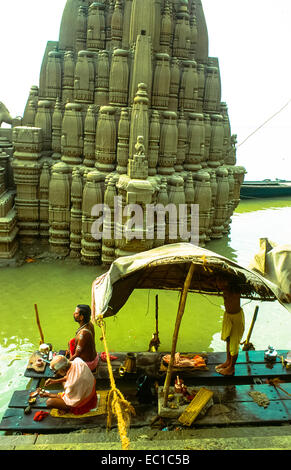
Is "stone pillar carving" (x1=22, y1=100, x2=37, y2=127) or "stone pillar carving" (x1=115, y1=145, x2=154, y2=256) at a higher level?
"stone pillar carving" (x1=22, y1=100, x2=37, y2=127)

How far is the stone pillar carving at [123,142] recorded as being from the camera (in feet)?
32.2

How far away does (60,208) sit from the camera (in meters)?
10.5

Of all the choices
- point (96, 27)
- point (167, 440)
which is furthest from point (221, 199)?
point (167, 440)

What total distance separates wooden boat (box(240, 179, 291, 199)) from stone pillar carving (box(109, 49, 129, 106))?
1367cm

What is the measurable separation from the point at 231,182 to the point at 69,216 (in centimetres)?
554

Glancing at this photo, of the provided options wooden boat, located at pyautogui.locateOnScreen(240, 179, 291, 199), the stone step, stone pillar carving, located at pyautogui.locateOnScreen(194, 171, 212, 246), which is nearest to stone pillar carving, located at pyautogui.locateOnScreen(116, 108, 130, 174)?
stone pillar carving, located at pyautogui.locateOnScreen(194, 171, 212, 246)

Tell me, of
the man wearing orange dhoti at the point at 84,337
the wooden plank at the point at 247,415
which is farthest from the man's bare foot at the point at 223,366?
the man wearing orange dhoti at the point at 84,337

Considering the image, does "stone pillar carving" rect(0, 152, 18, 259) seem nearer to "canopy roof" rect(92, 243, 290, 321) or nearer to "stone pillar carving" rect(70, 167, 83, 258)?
"stone pillar carving" rect(70, 167, 83, 258)

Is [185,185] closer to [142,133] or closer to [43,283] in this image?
[142,133]

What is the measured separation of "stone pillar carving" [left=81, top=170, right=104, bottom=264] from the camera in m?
9.95

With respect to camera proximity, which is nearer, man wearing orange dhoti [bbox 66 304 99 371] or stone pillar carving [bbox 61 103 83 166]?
man wearing orange dhoti [bbox 66 304 99 371]

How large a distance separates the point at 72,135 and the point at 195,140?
10.7ft

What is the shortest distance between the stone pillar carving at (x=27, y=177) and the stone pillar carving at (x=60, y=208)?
1.91 ft
